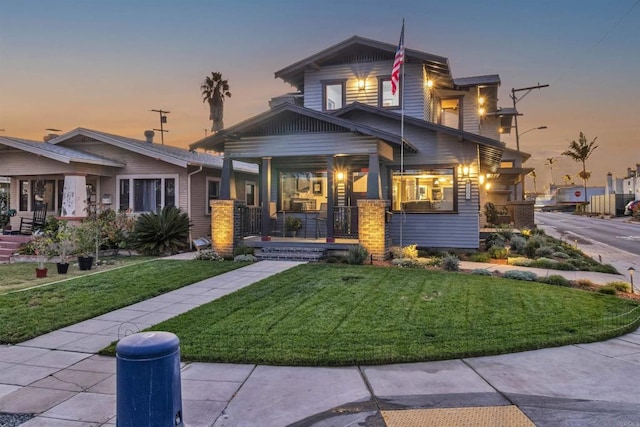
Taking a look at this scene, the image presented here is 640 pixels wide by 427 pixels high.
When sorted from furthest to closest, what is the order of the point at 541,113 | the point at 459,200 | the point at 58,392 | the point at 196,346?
the point at 541,113, the point at 459,200, the point at 196,346, the point at 58,392

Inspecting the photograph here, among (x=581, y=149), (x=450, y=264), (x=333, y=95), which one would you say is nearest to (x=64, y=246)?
(x=450, y=264)

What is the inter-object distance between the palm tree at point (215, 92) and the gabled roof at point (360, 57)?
2142 centimetres

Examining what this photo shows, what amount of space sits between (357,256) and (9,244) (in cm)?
1295

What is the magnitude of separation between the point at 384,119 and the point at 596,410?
1268 centimetres

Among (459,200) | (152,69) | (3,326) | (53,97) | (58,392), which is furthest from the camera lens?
(53,97)

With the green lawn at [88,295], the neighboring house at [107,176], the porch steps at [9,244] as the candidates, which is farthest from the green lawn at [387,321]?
the porch steps at [9,244]

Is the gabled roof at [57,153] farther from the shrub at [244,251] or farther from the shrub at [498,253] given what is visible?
the shrub at [498,253]

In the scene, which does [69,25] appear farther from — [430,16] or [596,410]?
[596,410]

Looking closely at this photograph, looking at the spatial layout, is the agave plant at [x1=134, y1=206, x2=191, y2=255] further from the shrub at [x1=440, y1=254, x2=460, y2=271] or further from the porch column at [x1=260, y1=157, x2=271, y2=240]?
the shrub at [x1=440, y1=254, x2=460, y2=271]

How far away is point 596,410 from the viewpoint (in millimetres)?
3609

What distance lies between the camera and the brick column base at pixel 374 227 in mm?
12211

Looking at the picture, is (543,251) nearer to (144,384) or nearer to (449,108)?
(449,108)

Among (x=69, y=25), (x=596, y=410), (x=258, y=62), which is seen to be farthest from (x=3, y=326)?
(x=258, y=62)

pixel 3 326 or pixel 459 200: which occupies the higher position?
pixel 459 200
